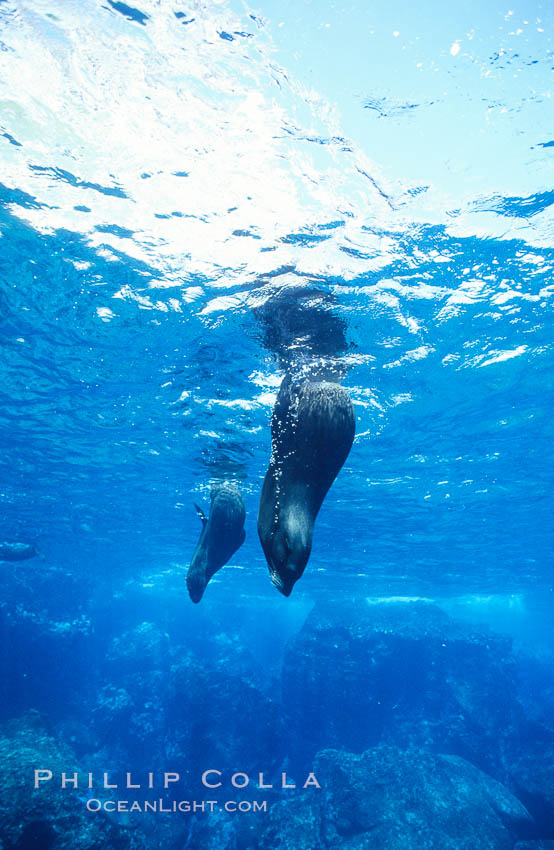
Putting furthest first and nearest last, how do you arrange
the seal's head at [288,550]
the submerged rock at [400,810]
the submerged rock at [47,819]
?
1. the submerged rock at [400,810]
2. the submerged rock at [47,819]
3. the seal's head at [288,550]

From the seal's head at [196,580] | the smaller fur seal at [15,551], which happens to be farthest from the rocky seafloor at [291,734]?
the seal's head at [196,580]

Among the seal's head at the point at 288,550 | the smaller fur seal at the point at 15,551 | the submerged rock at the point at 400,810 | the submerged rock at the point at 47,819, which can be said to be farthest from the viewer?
the smaller fur seal at the point at 15,551

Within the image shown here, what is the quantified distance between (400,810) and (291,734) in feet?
36.8

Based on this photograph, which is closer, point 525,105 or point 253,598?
point 525,105

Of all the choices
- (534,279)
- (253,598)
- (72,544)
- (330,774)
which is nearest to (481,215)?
(534,279)

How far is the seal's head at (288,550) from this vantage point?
6.98 ft

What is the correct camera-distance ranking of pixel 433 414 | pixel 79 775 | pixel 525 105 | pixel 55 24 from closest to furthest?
pixel 55 24 → pixel 525 105 → pixel 433 414 → pixel 79 775

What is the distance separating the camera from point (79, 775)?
541 inches

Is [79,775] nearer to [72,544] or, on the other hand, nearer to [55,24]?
[55,24]

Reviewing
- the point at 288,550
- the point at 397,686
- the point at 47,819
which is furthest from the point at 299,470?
the point at 397,686

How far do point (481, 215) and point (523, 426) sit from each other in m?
8.52

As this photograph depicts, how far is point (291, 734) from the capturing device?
24.7 m

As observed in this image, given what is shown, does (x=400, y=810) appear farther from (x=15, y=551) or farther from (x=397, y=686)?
(x=15, y=551)

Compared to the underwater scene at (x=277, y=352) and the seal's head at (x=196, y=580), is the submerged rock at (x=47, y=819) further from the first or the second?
the seal's head at (x=196, y=580)
